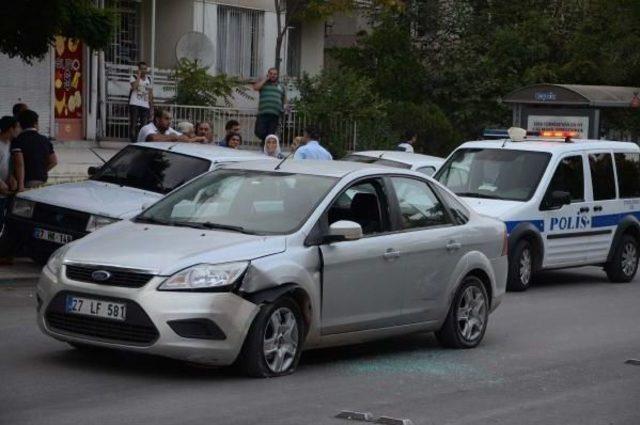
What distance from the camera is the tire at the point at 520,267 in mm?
15867

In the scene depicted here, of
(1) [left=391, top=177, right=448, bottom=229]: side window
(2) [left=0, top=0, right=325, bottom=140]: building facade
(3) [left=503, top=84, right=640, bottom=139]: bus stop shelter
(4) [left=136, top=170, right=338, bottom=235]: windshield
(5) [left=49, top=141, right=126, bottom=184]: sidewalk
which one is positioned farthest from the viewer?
(3) [left=503, top=84, right=640, bottom=139]: bus stop shelter

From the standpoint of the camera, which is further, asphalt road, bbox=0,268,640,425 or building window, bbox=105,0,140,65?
building window, bbox=105,0,140,65

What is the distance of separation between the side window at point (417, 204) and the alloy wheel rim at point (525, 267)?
5.07 m

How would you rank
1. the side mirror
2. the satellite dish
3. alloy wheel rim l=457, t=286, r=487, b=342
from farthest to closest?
the satellite dish → alloy wheel rim l=457, t=286, r=487, b=342 → the side mirror

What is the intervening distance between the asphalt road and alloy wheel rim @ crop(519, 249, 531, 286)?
11.5 feet

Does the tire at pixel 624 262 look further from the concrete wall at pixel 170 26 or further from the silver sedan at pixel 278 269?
the concrete wall at pixel 170 26

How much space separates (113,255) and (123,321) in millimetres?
482

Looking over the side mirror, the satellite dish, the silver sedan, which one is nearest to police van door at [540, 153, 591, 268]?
the silver sedan

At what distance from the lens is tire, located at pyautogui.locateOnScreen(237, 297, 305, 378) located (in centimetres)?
908

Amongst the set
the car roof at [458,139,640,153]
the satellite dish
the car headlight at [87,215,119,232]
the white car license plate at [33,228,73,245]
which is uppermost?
the satellite dish

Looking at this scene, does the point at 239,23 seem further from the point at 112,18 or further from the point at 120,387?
the point at 120,387

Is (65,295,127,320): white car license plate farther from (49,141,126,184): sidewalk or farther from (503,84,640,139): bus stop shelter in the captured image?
(503,84,640,139): bus stop shelter

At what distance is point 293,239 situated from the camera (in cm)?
950

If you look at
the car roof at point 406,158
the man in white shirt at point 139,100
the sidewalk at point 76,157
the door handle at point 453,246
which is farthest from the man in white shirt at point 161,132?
the door handle at point 453,246
